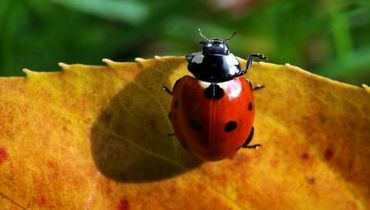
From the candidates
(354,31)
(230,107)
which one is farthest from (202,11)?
(230,107)

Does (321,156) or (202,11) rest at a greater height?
(202,11)

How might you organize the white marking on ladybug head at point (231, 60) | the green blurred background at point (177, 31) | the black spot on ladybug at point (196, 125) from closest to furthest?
1. the black spot on ladybug at point (196, 125)
2. the white marking on ladybug head at point (231, 60)
3. the green blurred background at point (177, 31)

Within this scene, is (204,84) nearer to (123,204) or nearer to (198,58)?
(198,58)

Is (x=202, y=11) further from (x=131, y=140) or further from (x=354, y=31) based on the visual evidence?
(x=131, y=140)

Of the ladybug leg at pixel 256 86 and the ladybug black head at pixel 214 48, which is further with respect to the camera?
the ladybug black head at pixel 214 48

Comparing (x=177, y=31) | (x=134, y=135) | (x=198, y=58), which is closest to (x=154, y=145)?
(x=134, y=135)

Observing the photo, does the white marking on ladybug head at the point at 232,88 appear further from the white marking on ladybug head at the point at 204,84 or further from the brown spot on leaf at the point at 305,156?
the brown spot on leaf at the point at 305,156

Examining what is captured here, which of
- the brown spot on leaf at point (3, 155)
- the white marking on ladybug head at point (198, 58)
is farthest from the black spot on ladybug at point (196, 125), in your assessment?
the brown spot on leaf at point (3, 155)
